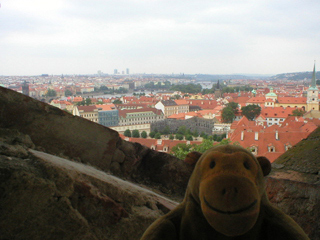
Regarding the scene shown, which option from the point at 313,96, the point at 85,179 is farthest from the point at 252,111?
the point at 85,179

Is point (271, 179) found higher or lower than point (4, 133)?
lower

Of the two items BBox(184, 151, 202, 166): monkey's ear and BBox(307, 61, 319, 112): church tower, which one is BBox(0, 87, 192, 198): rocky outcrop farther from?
BBox(307, 61, 319, 112): church tower

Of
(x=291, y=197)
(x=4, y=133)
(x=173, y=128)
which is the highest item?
(x=4, y=133)

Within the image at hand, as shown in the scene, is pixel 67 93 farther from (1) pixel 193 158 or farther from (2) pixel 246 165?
(2) pixel 246 165

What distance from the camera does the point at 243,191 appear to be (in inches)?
51.4

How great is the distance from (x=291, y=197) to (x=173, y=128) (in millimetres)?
45169

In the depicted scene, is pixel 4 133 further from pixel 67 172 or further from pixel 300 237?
pixel 300 237

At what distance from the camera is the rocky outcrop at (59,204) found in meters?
1.98

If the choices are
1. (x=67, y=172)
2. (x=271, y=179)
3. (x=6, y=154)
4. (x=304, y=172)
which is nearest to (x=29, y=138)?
(x=6, y=154)

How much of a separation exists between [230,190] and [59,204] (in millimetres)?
1212

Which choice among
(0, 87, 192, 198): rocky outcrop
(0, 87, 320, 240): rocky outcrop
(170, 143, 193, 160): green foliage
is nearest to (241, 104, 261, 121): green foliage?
(170, 143, 193, 160): green foliage

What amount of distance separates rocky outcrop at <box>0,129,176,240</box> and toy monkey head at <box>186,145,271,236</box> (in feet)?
3.27

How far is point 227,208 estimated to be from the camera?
4.23ft

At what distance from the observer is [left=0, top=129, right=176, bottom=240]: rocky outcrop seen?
1.98 metres
